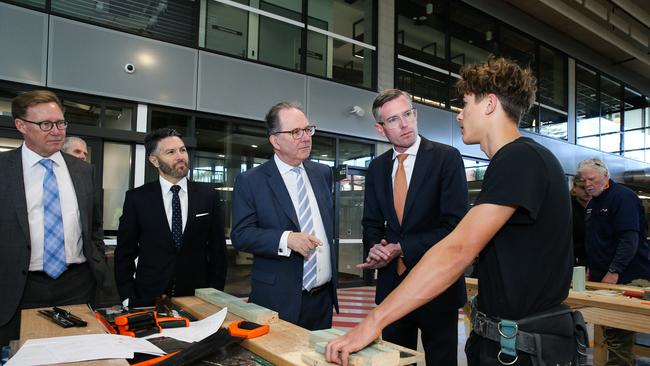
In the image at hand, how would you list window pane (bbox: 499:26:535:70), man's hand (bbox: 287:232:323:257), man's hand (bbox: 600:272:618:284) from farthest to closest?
window pane (bbox: 499:26:535:70), man's hand (bbox: 600:272:618:284), man's hand (bbox: 287:232:323:257)

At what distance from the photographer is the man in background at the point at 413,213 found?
6.11ft

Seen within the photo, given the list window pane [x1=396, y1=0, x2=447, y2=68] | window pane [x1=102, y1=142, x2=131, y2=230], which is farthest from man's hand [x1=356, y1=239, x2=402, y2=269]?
window pane [x1=396, y1=0, x2=447, y2=68]

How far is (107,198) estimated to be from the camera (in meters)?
5.05

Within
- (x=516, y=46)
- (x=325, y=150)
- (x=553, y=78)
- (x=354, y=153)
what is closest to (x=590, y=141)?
(x=553, y=78)

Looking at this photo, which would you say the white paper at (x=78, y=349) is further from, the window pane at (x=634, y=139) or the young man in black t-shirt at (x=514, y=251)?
the window pane at (x=634, y=139)

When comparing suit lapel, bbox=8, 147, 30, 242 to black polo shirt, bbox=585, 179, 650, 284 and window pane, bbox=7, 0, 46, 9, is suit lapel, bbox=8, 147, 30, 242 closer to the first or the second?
window pane, bbox=7, 0, 46, 9

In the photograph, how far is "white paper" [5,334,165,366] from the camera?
987mm

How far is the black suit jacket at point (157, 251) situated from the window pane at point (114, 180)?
2895 millimetres

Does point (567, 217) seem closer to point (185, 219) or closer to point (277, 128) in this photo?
point (277, 128)

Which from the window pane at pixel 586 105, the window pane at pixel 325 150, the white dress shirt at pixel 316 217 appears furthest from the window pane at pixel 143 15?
the window pane at pixel 586 105

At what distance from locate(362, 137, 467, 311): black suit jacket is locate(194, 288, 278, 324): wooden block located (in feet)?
2.40

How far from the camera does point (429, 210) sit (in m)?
1.95

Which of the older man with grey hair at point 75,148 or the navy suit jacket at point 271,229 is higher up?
the older man with grey hair at point 75,148

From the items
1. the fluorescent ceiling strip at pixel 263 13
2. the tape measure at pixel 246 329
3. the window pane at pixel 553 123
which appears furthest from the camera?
the window pane at pixel 553 123
